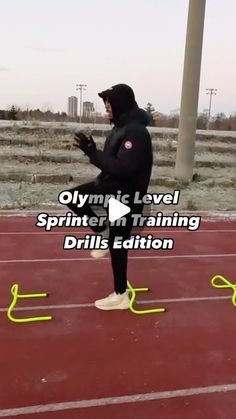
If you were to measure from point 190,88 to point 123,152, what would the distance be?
27.5ft

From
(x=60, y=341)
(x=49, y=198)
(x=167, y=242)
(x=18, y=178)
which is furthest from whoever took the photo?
(x=18, y=178)

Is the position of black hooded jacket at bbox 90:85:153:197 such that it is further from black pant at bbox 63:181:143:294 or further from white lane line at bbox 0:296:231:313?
white lane line at bbox 0:296:231:313

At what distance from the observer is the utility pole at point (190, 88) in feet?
35.6

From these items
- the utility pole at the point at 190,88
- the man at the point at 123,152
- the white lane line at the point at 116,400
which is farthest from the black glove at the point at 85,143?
the utility pole at the point at 190,88

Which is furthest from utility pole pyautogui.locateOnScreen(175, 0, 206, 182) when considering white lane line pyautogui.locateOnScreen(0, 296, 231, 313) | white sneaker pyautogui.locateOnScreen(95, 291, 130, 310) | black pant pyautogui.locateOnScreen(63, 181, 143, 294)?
white sneaker pyautogui.locateOnScreen(95, 291, 130, 310)

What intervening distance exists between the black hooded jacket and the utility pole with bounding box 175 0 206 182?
8112mm

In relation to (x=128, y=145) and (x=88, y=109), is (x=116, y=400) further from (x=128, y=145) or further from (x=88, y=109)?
(x=88, y=109)

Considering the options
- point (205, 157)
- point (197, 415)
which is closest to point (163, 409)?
point (197, 415)

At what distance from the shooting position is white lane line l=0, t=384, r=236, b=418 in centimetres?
260

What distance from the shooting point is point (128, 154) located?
3400mm

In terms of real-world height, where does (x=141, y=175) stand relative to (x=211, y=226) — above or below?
above

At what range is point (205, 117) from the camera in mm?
32719

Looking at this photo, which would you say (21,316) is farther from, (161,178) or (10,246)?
(161,178)

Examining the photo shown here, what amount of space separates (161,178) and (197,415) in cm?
971
